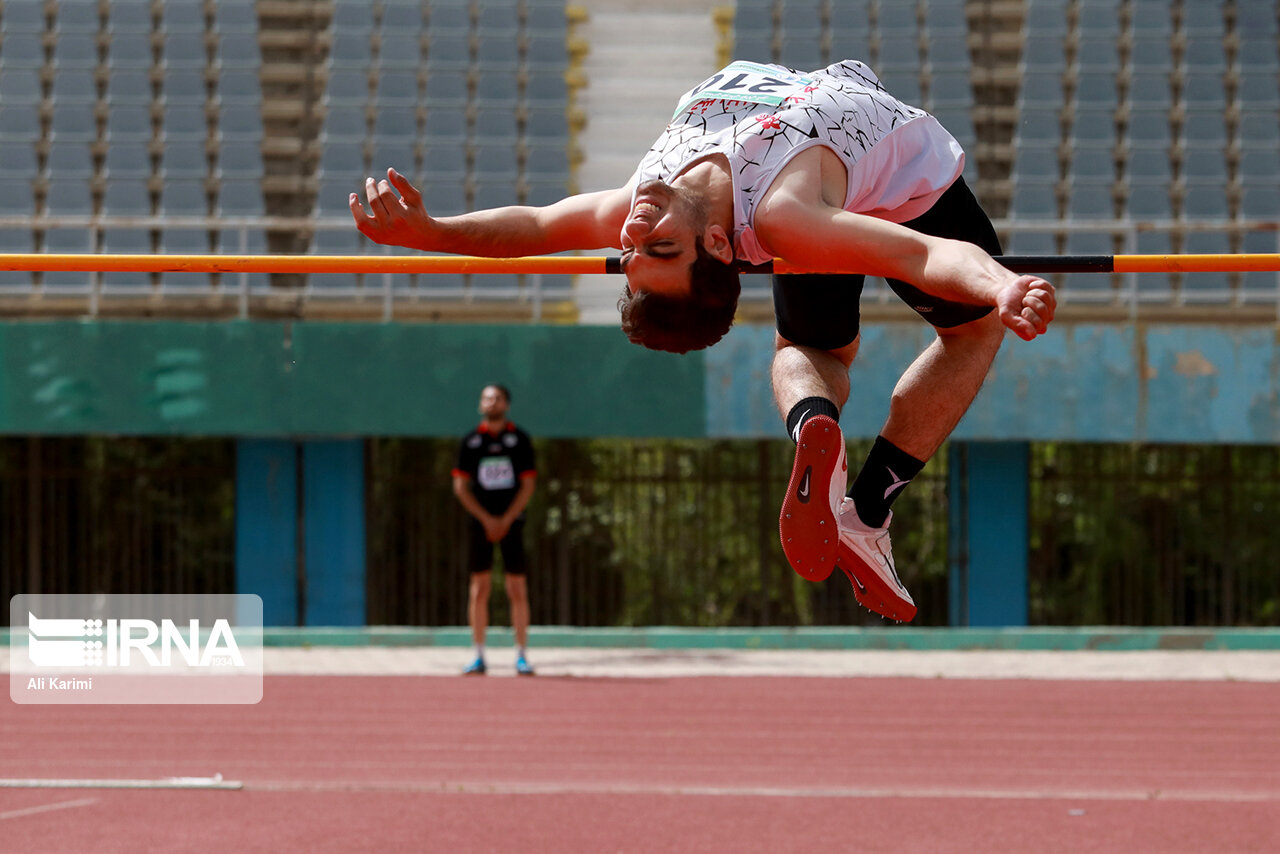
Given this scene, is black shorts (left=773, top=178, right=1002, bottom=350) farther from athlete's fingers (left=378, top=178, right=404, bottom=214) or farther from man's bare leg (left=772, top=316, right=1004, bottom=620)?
athlete's fingers (left=378, top=178, right=404, bottom=214)

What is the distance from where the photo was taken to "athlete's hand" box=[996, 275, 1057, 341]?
261 centimetres

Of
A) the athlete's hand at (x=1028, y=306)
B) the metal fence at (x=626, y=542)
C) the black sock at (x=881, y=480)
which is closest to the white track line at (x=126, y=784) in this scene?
the black sock at (x=881, y=480)

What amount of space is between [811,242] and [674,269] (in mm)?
326

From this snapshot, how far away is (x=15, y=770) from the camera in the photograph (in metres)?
6.48

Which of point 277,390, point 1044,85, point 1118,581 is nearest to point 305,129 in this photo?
point 277,390

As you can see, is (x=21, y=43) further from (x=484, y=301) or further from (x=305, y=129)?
(x=484, y=301)

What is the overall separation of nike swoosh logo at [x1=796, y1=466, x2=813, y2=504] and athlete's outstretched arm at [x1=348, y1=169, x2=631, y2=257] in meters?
0.71

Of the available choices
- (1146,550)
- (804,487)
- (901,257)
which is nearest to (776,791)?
(804,487)

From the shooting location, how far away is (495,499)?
9289 mm

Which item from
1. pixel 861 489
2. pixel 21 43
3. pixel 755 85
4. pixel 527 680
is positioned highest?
pixel 21 43

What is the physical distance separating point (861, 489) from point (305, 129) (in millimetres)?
11101

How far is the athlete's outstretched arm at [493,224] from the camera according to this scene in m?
3.56

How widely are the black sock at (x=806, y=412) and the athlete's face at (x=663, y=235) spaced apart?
391 mm

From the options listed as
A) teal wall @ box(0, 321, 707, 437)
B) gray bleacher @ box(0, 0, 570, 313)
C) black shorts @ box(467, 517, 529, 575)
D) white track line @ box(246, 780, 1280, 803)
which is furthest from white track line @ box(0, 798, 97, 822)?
gray bleacher @ box(0, 0, 570, 313)
